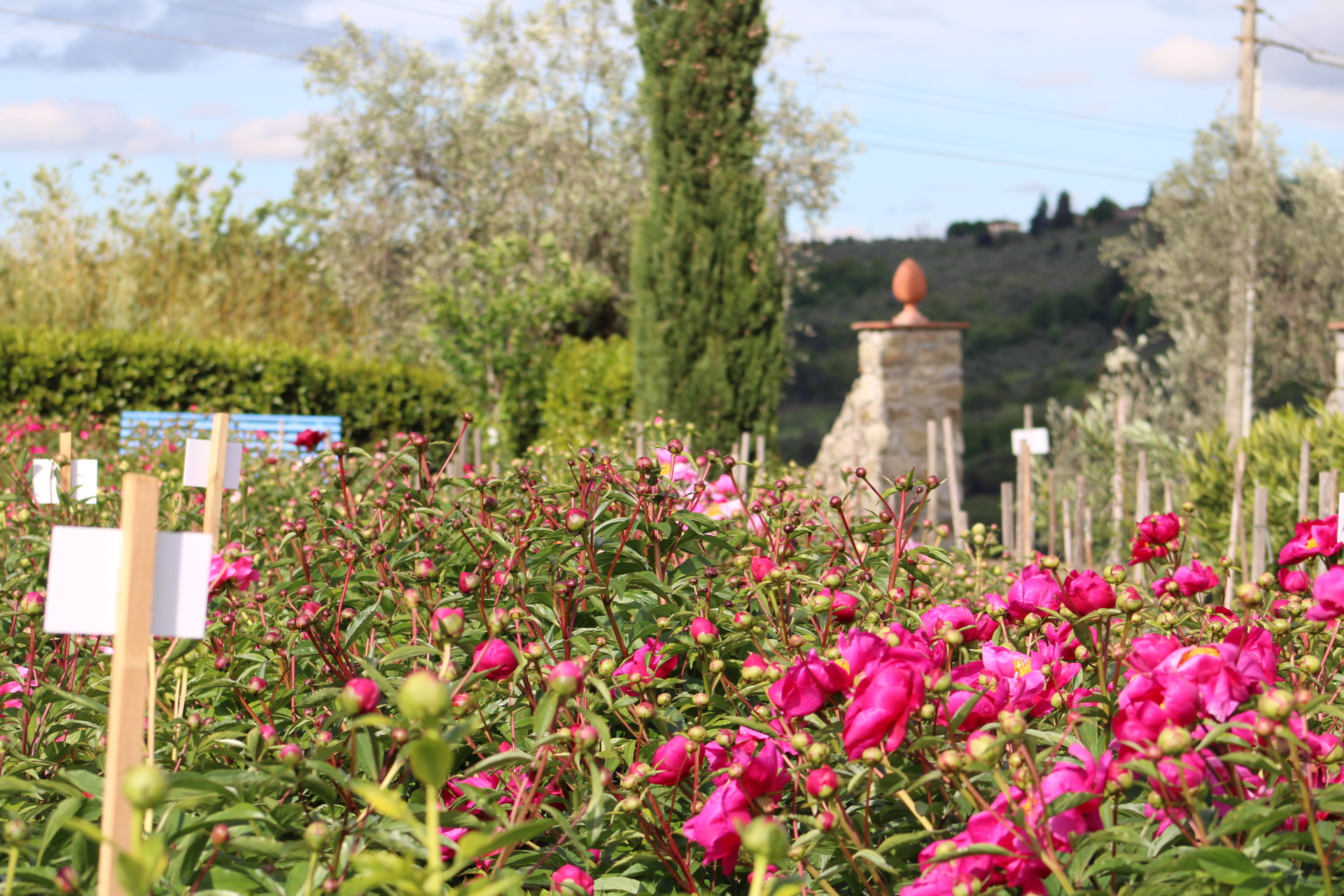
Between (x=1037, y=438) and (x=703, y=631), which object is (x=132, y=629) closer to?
(x=703, y=631)

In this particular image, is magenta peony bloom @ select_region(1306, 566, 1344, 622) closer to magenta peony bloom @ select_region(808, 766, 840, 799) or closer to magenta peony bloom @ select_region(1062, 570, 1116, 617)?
magenta peony bloom @ select_region(1062, 570, 1116, 617)

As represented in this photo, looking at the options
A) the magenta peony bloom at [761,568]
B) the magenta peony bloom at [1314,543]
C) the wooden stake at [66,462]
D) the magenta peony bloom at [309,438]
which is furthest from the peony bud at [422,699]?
the magenta peony bloom at [309,438]

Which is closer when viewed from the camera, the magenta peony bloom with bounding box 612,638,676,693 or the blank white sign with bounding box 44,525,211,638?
the blank white sign with bounding box 44,525,211,638

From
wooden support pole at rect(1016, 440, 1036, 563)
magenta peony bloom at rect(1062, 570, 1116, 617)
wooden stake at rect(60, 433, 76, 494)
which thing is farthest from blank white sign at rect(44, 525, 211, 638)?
wooden support pole at rect(1016, 440, 1036, 563)

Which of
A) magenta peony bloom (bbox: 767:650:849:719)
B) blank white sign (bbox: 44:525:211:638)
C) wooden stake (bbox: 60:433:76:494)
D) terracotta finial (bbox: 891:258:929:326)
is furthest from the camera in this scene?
terracotta finial (bbox: 891:258:929:326)

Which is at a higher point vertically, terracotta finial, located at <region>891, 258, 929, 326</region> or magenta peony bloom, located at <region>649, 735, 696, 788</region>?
terracotta finial, located at <region>891, 258, 929, 326</region>

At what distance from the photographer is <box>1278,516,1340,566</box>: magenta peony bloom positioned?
154cm

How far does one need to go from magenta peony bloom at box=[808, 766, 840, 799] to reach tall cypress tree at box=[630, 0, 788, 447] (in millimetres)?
6911

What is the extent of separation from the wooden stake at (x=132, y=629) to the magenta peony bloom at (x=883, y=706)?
2.01 feet

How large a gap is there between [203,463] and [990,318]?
2638cm

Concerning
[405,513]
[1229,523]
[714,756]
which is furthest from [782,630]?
[1229,523]

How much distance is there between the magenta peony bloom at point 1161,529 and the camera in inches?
63.8

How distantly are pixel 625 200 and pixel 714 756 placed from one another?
1174 cm

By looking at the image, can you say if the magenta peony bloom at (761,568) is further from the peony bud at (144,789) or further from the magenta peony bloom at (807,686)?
the peony bud at (144,789)
